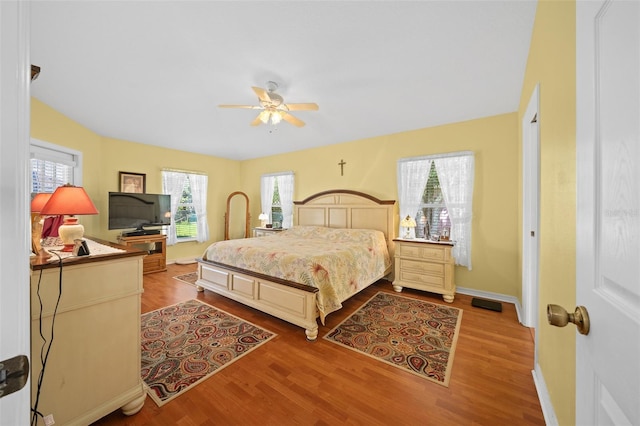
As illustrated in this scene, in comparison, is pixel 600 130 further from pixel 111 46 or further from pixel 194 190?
pixel 194 190

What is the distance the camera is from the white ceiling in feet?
5.79

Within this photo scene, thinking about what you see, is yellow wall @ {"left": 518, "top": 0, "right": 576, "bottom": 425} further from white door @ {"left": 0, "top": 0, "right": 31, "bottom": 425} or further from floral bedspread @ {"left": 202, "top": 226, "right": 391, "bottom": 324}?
white door @ {"left": 0, "top": 0, "right": 31, "bottom": 425}

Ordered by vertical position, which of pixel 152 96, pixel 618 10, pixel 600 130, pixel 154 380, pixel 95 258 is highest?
pixel 152 96

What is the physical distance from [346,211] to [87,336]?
12.0 feet

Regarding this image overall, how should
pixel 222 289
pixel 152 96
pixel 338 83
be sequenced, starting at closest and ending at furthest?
pixel 338 83
pixel 152 96
pixel 222 289

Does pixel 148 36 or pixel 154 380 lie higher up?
pixel 148 36

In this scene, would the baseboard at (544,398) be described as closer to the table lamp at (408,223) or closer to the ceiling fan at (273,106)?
the table lamp at (408,223)

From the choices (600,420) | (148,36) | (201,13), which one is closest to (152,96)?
(148,36)

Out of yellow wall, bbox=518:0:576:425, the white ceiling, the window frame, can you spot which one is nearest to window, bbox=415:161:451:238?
the white ceiling

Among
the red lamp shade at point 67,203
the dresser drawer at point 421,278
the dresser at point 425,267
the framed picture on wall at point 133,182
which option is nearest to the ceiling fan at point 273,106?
the red lamp shade at point 67,203

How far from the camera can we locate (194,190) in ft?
18.1

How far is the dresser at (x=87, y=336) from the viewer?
4.05 feet

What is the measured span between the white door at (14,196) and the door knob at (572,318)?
46.7 inches

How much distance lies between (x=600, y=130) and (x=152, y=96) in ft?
12.6
